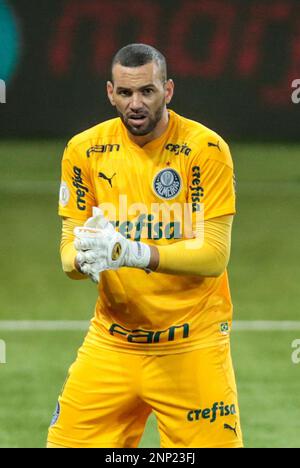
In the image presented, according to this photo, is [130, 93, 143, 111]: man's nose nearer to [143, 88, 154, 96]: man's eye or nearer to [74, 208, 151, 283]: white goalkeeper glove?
[143, 88, 154, 96]: man's eye

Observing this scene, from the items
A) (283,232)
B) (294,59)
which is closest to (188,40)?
(294,59)

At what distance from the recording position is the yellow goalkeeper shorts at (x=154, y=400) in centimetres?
605

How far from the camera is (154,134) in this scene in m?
6.18

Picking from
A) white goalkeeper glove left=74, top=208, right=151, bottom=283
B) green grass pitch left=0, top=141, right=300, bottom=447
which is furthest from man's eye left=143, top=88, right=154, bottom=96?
green grass pitch left=0, top=141, right=300, bottom=447

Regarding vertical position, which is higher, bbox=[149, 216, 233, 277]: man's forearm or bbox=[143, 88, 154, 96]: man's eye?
bbox=[143, 88, 154, 96]: man's eye

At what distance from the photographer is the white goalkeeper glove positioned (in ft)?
18.6

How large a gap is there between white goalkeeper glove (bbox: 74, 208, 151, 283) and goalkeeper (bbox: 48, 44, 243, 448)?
0.16 m

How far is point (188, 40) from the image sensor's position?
19.5m

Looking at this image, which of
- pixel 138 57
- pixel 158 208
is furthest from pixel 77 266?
pixel 138 57

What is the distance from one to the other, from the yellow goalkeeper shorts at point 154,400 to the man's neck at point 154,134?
122 cm

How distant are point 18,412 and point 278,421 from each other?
6.98 ft

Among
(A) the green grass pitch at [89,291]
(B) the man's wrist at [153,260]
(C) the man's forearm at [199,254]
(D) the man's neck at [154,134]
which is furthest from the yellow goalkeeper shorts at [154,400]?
(A) the green grass pitch at [89,291]

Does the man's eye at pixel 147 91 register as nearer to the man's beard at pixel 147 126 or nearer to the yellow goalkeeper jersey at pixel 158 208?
the man's beard at pixel 147 126

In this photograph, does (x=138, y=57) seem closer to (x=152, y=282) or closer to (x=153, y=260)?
(x=153, y=260)
